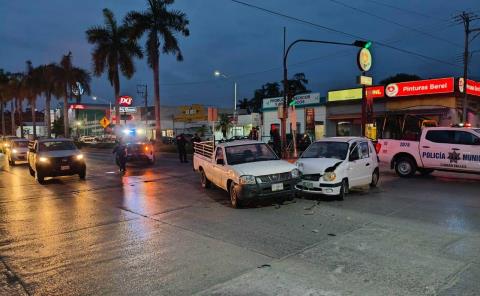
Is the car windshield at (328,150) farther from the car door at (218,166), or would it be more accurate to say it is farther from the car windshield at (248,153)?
the car door at (218,166)

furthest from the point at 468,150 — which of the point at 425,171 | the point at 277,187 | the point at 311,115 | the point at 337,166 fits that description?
the point at 311,115

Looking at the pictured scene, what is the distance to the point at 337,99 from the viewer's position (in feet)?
127

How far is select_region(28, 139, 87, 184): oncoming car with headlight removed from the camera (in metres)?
15.5

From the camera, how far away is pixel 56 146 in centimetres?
1703

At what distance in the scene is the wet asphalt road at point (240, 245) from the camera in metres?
5.04

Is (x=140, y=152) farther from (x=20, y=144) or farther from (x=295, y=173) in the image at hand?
(x=295, y=173)

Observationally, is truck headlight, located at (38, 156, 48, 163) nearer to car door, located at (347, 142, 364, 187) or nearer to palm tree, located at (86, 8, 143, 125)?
car door, located at (347, 142, 364, 187)

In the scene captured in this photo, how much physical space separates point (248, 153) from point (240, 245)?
182 inches

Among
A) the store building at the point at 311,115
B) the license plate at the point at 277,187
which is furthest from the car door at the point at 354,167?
the store building at the point at 311,115

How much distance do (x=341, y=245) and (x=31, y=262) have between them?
15.3 ft

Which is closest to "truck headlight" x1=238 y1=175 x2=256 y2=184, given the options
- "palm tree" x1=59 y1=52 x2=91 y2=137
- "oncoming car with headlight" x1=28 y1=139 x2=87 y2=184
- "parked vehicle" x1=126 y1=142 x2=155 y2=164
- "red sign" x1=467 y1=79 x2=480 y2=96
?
"oncoming car with headlight" x1=28 y1=139 x2=87 y2=184

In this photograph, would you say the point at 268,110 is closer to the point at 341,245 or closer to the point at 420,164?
the point at 420,164

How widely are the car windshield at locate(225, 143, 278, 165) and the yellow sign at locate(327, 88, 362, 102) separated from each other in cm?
2778

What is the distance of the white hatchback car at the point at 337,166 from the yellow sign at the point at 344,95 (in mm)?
25519
